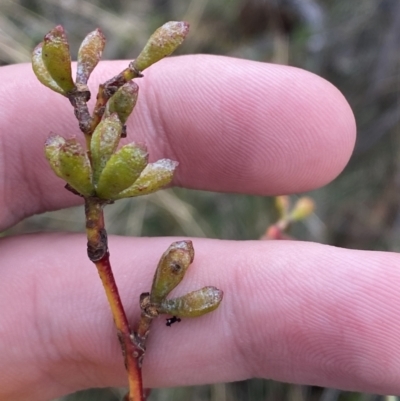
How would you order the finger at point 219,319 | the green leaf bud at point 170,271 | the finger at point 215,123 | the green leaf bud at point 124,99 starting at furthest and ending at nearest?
the finger at point 215,123 < the finger at point 219,319 < the green leaf bud at point 170,271 < the green leaf bud at point 124,99

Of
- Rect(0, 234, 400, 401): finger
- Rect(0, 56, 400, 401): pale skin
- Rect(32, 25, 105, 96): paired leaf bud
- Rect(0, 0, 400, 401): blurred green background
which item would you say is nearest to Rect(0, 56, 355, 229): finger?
Rect(0, 56, 400, 401): pale skin

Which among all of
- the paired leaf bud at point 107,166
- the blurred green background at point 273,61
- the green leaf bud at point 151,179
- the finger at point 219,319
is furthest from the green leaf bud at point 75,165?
the blurred green background at point 273,61

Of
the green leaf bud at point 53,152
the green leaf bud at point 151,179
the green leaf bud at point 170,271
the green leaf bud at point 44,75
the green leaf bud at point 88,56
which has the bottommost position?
the green leaf bud at point 170,271

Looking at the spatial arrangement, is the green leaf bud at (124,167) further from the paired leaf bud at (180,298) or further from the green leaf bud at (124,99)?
the paired leaf bud at (180,298)

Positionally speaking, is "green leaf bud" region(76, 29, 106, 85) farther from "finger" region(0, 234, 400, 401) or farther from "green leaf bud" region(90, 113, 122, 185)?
"finger" region(0, 234, 400, 401)

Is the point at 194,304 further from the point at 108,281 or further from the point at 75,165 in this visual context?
the point at 75,165

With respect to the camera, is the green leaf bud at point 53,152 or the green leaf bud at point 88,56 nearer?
the green leaf bud at point 53,152

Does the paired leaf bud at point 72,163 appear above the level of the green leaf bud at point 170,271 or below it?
above

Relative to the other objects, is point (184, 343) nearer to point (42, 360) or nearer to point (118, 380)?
point (118, 380)
